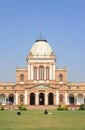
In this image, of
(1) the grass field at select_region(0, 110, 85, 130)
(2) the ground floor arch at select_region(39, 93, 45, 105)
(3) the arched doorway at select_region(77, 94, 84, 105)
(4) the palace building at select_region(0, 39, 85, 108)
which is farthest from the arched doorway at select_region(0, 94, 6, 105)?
(1) the grass field at select_region(0, 110, 85, 130)

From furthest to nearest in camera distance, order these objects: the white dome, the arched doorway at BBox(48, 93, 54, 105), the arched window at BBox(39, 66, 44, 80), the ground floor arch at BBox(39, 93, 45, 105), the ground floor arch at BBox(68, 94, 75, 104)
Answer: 1. the ground floor arch at BBox(68, 94, 75, 104)
2. the white dome
3. the arched window at BBox(39, 66, 44, 80)
4. the arched doorway at BBox(48, 93, 54, 105)
5. the ground floor arch at BBox(39, 93, 45, 105)

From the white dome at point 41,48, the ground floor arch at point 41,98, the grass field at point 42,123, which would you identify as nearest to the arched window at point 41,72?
the white dome at point 41,48

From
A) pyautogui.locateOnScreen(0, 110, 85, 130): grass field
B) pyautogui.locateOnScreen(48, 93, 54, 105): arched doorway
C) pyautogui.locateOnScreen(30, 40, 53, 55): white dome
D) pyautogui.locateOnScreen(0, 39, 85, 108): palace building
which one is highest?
pyautogui.locateOnScreen(30, 40, 53, 55): white dome

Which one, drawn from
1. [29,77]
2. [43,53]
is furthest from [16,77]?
[43,53]

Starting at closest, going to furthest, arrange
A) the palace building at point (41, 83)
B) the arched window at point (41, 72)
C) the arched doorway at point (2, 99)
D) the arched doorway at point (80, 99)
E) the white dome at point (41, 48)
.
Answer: the palace building at point (41, 83) < the arched window at point (41, 72) < the white dome at point (41, 48) < the arched doorway at point (2, 99) < the arched doorway at point (80, 99)

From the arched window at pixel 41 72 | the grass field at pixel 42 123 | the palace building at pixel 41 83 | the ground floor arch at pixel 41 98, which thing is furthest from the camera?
the arched window at pixel 41 72

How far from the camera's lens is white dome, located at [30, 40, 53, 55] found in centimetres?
9161

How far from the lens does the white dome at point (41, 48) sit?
91.6m

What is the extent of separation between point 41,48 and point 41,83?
9731mm

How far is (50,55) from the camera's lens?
9062cm

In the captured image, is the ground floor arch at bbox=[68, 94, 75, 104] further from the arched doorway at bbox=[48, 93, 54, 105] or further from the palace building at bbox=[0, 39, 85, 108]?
the arched doorway at bbox=[48, 93, 54, 105]

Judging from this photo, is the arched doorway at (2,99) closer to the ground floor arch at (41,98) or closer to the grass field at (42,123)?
the ground floor arch at (41,98)

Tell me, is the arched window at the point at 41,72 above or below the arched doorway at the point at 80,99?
above

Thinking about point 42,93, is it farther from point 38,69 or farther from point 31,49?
point 31,49
